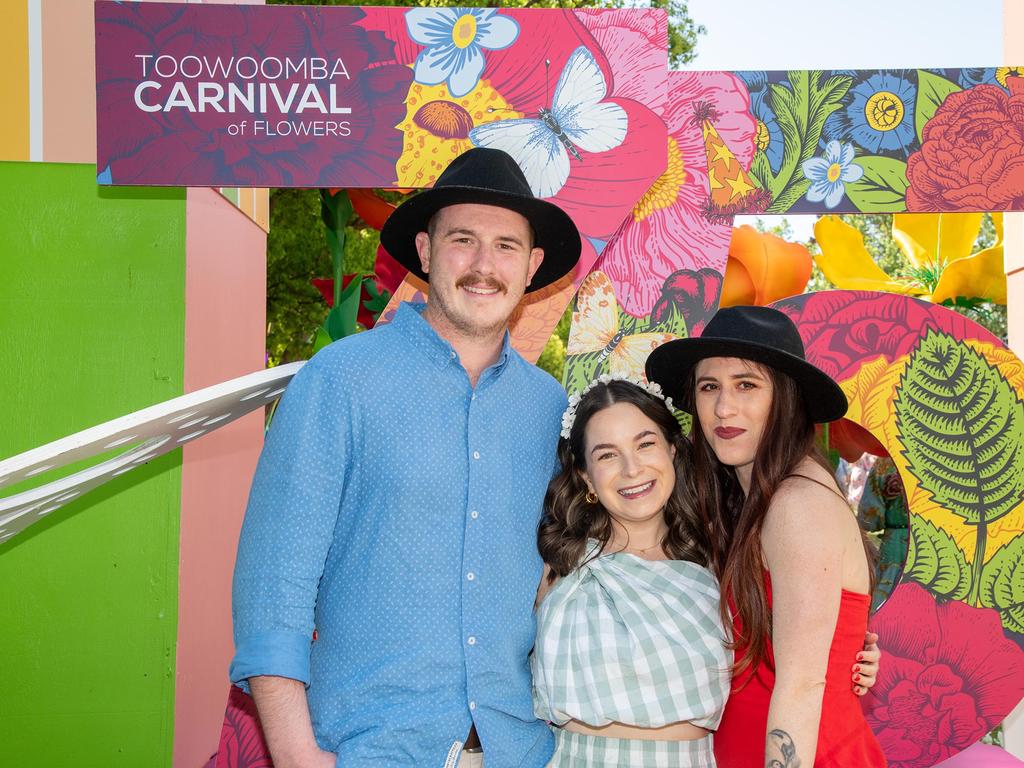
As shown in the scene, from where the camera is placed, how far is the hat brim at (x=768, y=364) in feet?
8.54

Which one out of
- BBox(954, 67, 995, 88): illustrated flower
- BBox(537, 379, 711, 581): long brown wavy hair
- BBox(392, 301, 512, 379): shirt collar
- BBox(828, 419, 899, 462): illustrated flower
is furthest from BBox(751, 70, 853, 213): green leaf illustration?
BBox(392, 301, 512, 379): shirt collar

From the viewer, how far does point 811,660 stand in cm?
233

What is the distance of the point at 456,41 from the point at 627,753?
2.49 m

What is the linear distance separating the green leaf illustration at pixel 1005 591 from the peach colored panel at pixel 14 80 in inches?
161

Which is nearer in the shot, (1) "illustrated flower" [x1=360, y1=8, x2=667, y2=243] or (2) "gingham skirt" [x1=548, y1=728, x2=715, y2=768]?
(2) "gingham skirt" [x1=548, y1=728, x2=715, y2=768]

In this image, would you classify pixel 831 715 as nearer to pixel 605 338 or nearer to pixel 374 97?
pixel 605 338

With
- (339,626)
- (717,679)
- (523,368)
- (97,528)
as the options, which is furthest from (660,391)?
(97,528)

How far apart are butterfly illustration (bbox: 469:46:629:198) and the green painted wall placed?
4.77 feet

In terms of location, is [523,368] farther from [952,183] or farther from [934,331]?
[952,183]

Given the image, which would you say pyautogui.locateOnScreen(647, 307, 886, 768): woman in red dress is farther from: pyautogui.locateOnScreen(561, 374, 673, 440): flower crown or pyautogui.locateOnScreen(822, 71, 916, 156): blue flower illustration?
pyautogui.locateOnScreen(822, 71, 916, 156): blue flower illustration

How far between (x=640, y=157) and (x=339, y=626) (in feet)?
6.71

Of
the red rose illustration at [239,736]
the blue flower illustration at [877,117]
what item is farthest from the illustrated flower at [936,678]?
the red rose illustration at [239,736]

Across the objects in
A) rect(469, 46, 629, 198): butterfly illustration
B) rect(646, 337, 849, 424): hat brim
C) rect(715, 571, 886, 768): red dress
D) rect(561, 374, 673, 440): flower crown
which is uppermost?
rect(469, 46, 629, 198): butterfly illustration

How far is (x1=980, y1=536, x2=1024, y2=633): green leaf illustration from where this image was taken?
3594 millimetres
